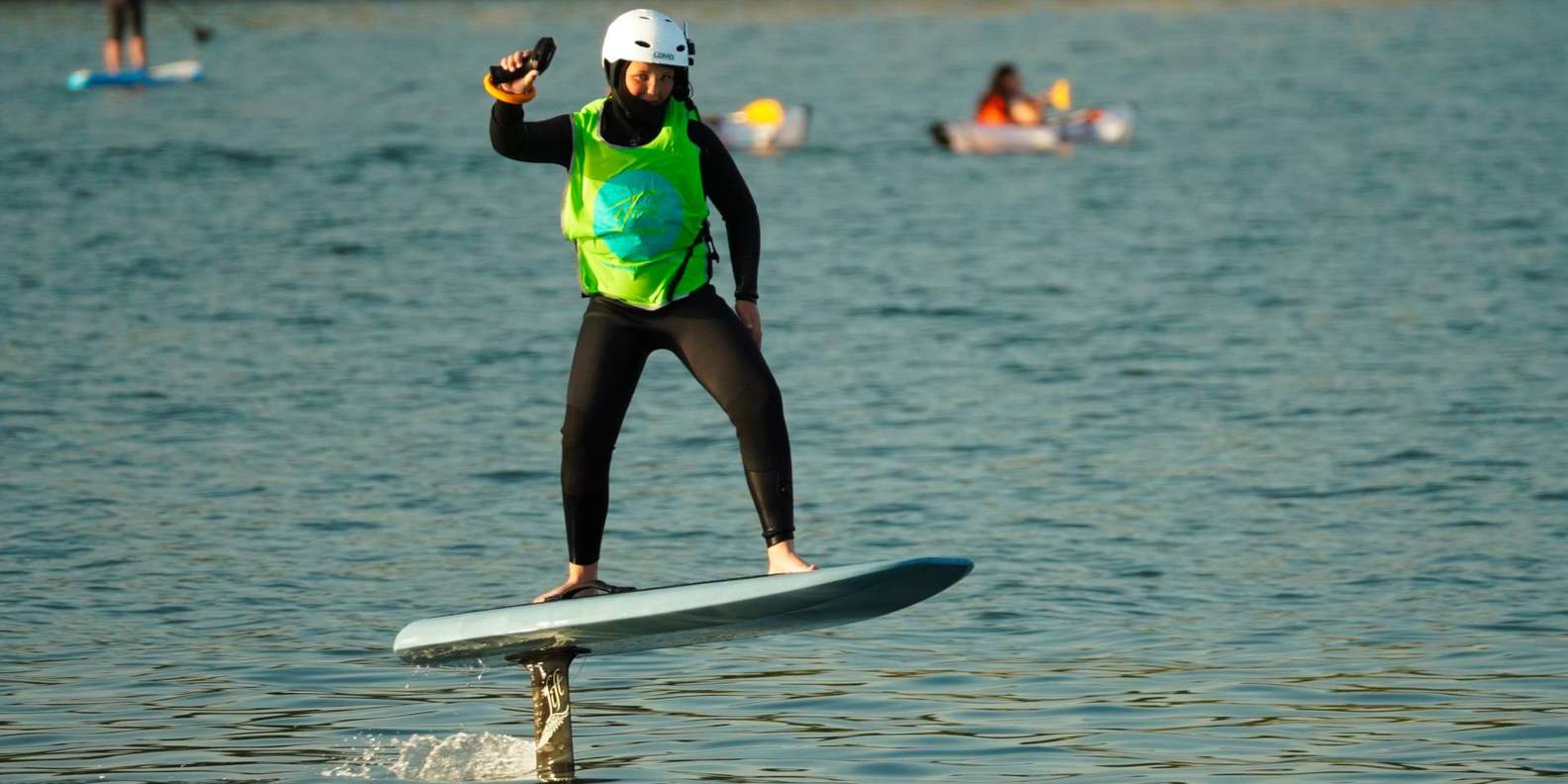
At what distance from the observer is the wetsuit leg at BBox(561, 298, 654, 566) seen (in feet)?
26.4

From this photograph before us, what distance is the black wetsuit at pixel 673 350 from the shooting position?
25.9 feet

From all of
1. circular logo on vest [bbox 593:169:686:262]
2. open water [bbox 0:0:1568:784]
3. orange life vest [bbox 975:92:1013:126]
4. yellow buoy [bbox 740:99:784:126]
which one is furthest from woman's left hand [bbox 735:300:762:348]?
orange life vest [bbox 975:92:1013:126]

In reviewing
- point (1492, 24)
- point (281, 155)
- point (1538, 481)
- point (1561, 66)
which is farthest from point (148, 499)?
point (1492, 24)

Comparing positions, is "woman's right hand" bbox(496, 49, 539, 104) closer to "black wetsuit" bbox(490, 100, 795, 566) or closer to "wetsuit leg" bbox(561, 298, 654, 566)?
"black wetsuit" bbox(490, 100, 795, 566)

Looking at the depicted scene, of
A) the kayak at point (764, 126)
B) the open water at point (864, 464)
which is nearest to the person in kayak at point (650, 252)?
the open water at point (864, 464)

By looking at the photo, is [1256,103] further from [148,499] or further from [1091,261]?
[148,499]

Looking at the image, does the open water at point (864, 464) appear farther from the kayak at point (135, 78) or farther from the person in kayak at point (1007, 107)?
the kayak at point (135, 78)

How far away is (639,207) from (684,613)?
1386mm

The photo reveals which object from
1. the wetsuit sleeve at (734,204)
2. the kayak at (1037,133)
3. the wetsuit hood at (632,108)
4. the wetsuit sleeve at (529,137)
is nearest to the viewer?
the wetsuit sleeve at (529,137)

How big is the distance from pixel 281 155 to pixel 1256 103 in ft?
66.9

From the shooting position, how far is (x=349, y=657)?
34.5ft

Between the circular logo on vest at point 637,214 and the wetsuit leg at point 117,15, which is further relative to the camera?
the wetsuit leg at point 117,15

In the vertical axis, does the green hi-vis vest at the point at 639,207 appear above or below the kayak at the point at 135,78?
below

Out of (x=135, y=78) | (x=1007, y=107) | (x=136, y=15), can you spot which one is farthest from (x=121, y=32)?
(x=1007, y=107)
